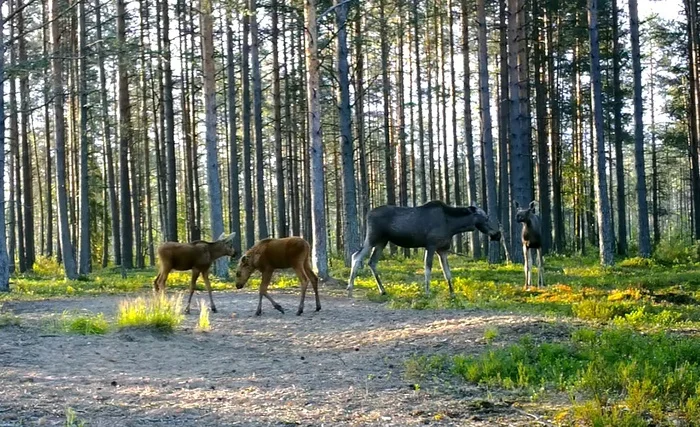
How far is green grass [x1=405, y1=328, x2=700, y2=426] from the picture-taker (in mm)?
5672

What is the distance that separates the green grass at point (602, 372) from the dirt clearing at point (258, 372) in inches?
14.0

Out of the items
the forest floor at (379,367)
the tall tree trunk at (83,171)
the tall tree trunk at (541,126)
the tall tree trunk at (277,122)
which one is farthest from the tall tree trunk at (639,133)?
the tall tree trunk at (83,171)

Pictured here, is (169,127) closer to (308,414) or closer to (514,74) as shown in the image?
(514,74)

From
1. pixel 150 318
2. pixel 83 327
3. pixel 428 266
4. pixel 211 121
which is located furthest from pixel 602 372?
pixel 211 121

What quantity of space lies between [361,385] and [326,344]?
9.09ft

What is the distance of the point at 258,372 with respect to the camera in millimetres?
7941

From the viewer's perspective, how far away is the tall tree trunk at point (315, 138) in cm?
1853

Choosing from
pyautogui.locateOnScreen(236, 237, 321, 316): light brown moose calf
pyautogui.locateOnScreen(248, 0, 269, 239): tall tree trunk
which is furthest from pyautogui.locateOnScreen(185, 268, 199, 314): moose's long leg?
pyautogui.locateOnScreen(248, 0, 269, 239): tall tree trunk

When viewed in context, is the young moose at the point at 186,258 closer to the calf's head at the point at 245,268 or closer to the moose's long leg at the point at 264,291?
the calf's head at the point at 245,268

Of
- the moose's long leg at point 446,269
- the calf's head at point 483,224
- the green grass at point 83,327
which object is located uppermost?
the calf's head at point 483,224

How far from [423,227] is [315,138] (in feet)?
15.9

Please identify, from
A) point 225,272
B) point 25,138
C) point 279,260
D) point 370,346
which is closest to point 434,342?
point 370,346

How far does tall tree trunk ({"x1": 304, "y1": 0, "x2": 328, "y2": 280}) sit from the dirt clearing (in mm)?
6280

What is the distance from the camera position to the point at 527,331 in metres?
8.84
